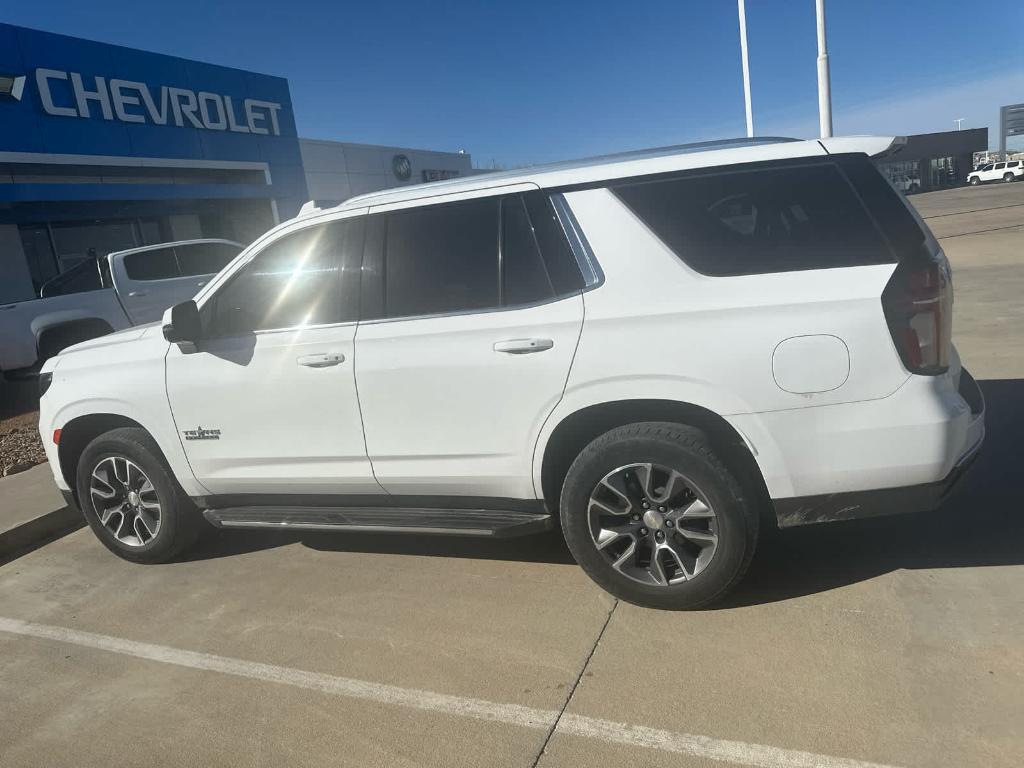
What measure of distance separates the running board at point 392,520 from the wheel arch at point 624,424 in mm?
195

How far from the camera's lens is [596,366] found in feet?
10.6

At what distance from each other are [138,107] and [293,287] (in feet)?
54.6

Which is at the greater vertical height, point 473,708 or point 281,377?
point 281,377

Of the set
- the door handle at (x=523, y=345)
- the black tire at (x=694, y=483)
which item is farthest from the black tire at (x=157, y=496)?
the black tire at (x=694, y=483)

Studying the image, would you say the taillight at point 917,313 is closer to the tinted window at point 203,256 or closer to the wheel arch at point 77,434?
the wheel arch at point 77,434

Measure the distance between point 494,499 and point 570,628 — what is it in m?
0.68

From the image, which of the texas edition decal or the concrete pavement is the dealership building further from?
the texas edition decal

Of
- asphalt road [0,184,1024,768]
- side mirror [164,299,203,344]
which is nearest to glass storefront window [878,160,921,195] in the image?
asphalt road [0,184,1024,768]

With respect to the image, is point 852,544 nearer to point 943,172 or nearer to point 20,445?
point 20,445

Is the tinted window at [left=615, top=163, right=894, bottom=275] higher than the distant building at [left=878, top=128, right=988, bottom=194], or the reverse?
the distant building at [left=878, top=128, right=988, bottom=194]

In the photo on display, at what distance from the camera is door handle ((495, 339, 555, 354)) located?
10.9ft

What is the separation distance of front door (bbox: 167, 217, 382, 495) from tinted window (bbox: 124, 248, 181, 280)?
7.13 metres

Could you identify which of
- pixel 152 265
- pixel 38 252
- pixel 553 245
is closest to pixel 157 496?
pixel 553 245

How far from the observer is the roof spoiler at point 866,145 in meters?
3.05
